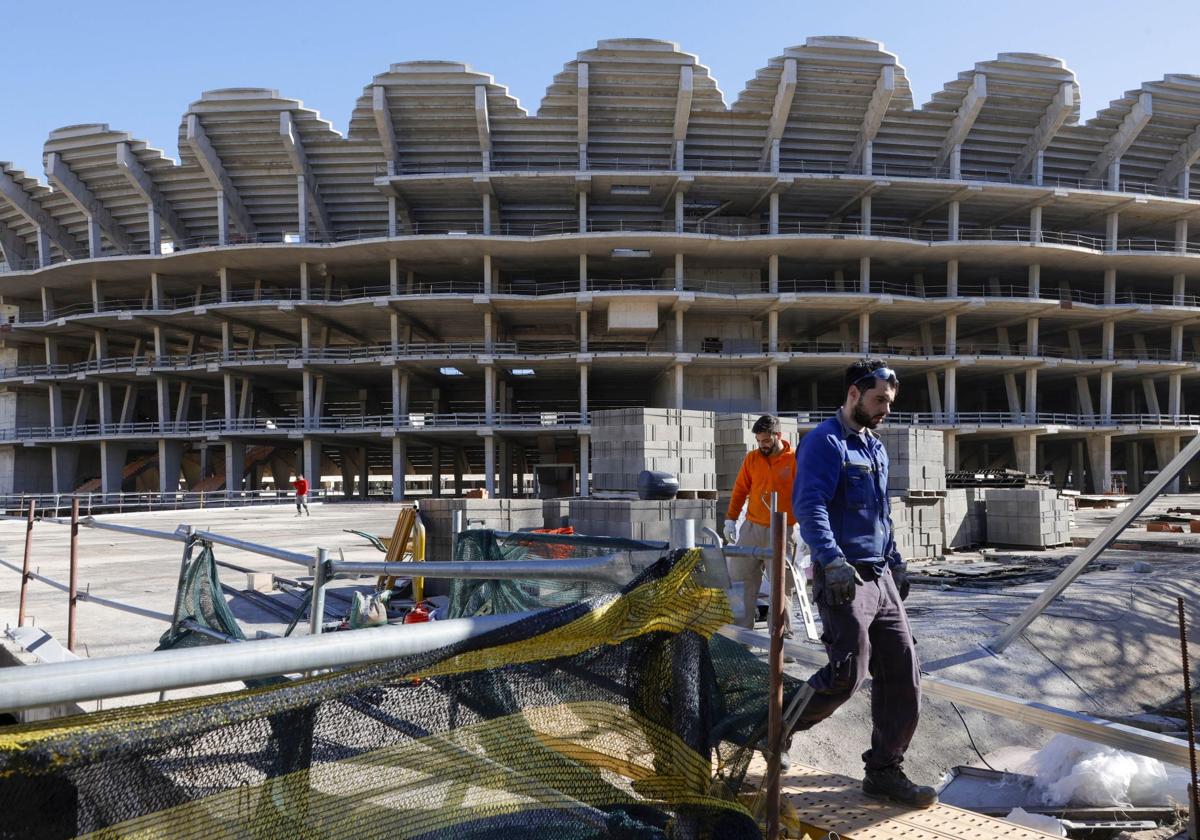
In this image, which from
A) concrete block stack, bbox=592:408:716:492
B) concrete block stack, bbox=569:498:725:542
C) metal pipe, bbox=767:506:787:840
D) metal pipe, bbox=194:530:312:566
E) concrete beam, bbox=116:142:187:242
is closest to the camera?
metal pipe, bbox=767:506:787:840

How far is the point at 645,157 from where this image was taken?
29.0 metres

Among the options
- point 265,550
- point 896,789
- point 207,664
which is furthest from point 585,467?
point 207,664

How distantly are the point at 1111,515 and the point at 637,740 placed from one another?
24.0 m

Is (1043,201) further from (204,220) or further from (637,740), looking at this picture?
(204,220)

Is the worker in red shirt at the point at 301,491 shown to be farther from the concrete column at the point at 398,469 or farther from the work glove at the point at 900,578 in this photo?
the work glove at the point at 900,578

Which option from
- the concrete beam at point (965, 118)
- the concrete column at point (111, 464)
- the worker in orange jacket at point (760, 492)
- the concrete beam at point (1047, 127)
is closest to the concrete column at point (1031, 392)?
the concrete beam at point (1047, 127)

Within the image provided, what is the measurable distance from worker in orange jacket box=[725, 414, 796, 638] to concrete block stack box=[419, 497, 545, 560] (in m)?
3.79

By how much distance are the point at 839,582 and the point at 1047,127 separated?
33.7 m

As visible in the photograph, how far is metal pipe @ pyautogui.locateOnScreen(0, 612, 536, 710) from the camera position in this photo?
3.46ft

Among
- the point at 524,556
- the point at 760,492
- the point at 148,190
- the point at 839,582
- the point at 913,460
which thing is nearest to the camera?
the point at 839,582

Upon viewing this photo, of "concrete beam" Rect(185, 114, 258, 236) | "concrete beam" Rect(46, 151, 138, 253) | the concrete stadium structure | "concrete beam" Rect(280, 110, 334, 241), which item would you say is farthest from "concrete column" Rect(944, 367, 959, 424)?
"concrete beam" Rect(46, 151, 138, 253)

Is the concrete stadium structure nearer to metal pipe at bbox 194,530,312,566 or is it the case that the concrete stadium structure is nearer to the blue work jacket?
metal pipe at bbox 194,530,312,566

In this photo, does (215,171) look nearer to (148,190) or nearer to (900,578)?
(148,190)

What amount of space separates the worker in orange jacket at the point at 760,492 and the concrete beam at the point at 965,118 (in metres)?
27.8
